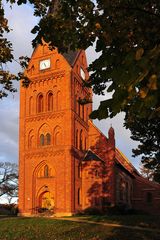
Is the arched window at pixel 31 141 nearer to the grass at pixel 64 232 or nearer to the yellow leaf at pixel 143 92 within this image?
the grass at pixel 64 232

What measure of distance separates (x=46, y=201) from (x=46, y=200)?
0.12m

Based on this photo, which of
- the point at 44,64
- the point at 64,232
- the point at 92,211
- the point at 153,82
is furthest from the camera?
the point at 44,64

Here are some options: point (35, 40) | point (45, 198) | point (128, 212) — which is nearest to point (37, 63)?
point (45, 198)

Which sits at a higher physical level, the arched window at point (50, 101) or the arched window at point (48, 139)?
the arched window at point (50, 101)

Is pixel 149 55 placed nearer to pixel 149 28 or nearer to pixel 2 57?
pixel 149 28

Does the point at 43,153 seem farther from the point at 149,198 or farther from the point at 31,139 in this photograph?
the point at 149,198

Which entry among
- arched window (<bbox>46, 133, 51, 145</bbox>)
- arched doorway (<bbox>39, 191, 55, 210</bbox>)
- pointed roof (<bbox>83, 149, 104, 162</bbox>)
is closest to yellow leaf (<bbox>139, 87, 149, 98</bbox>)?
arched doorway (<bbox>39, 191, 55, 210</bbox>)

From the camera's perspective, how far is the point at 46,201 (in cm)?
4388

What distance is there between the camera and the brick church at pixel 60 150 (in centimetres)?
4359

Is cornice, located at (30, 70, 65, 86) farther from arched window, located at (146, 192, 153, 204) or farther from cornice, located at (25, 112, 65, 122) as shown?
arched window, located at (146, 192, 153, 204)

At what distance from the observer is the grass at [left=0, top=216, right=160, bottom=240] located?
22.6m

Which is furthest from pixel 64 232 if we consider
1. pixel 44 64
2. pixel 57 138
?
pixel 44 64

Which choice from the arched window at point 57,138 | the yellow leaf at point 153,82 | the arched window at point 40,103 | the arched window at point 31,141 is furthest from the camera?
the arched window at point 40,103

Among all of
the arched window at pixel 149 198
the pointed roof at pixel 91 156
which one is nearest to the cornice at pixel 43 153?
the pointed roof at pixel 91 156
